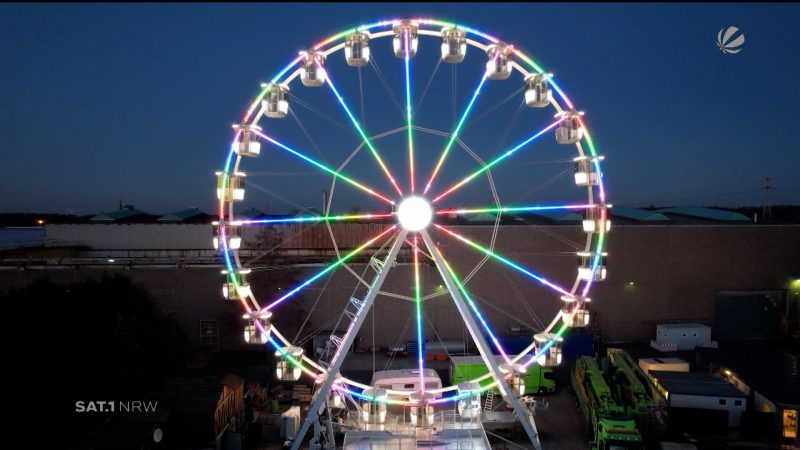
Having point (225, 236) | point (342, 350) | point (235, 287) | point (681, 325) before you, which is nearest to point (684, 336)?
point (681, 325)

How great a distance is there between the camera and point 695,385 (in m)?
14.0

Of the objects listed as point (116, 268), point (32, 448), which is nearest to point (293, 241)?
point (116, 268)

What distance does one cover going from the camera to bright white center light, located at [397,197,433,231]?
11102mm

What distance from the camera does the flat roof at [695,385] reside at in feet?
44.5

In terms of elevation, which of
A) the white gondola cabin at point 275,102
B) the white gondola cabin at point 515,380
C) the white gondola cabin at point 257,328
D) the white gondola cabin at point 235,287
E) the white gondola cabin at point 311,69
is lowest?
the white gondola cabin at point 515,380

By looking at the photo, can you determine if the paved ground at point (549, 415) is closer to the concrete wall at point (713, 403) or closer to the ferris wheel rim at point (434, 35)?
the concrete wall at point (713, 403)

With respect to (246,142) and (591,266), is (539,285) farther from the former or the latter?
(246,142)

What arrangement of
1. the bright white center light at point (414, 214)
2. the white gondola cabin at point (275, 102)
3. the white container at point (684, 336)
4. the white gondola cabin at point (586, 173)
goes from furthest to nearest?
the white container at point (684, 336)
the white gondola cabin at point (275, 102)
the white gondola cabin at point (586, 173)
the bright white center light at point (414, 214)

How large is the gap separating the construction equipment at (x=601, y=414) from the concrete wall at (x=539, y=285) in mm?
5246

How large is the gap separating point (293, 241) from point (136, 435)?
39.0 ft

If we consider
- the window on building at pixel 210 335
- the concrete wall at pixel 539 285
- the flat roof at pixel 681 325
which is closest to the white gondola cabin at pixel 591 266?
the concrete wall at pixel 539 285

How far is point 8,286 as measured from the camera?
20531 mm

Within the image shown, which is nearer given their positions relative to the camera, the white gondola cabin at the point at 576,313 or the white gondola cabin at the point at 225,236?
the white gondola cabin at the point at 576,313

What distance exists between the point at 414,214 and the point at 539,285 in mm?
11367
